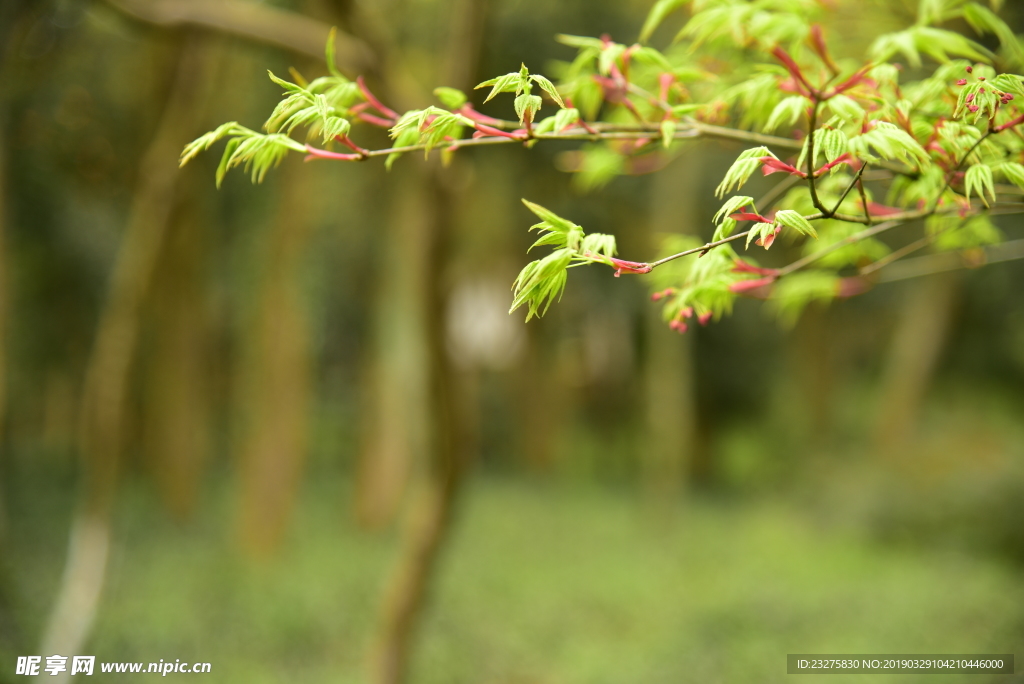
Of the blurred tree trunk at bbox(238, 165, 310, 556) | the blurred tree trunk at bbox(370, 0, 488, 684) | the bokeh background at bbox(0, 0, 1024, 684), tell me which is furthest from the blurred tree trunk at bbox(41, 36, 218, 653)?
the blurred tree trunk at bbox(238, 165, 310, 556)

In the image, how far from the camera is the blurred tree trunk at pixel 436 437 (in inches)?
105

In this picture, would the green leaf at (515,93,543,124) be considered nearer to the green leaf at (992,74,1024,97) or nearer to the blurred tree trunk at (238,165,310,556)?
the green leaf at (992,74,1024,97)

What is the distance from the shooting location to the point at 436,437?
2918 millimetres

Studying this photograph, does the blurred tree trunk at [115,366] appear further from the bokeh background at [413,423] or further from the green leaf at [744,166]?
the green leaf at [744,166]

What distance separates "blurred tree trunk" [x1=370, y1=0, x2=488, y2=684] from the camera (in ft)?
8.75

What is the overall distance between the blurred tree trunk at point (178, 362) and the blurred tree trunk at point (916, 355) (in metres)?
9.12

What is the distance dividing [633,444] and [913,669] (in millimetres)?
7341

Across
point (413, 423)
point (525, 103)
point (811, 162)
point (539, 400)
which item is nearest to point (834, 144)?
point (811, 162)

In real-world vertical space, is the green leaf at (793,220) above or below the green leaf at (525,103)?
below

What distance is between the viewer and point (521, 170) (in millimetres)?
8672

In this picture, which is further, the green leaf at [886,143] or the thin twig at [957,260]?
the thin twig at [957,260]

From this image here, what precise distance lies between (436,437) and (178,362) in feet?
19.3

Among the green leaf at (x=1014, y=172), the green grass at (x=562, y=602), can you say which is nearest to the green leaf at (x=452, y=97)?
the green leaf at (x=1014, y=172)

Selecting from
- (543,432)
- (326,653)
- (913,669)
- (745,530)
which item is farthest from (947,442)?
(326,653)
